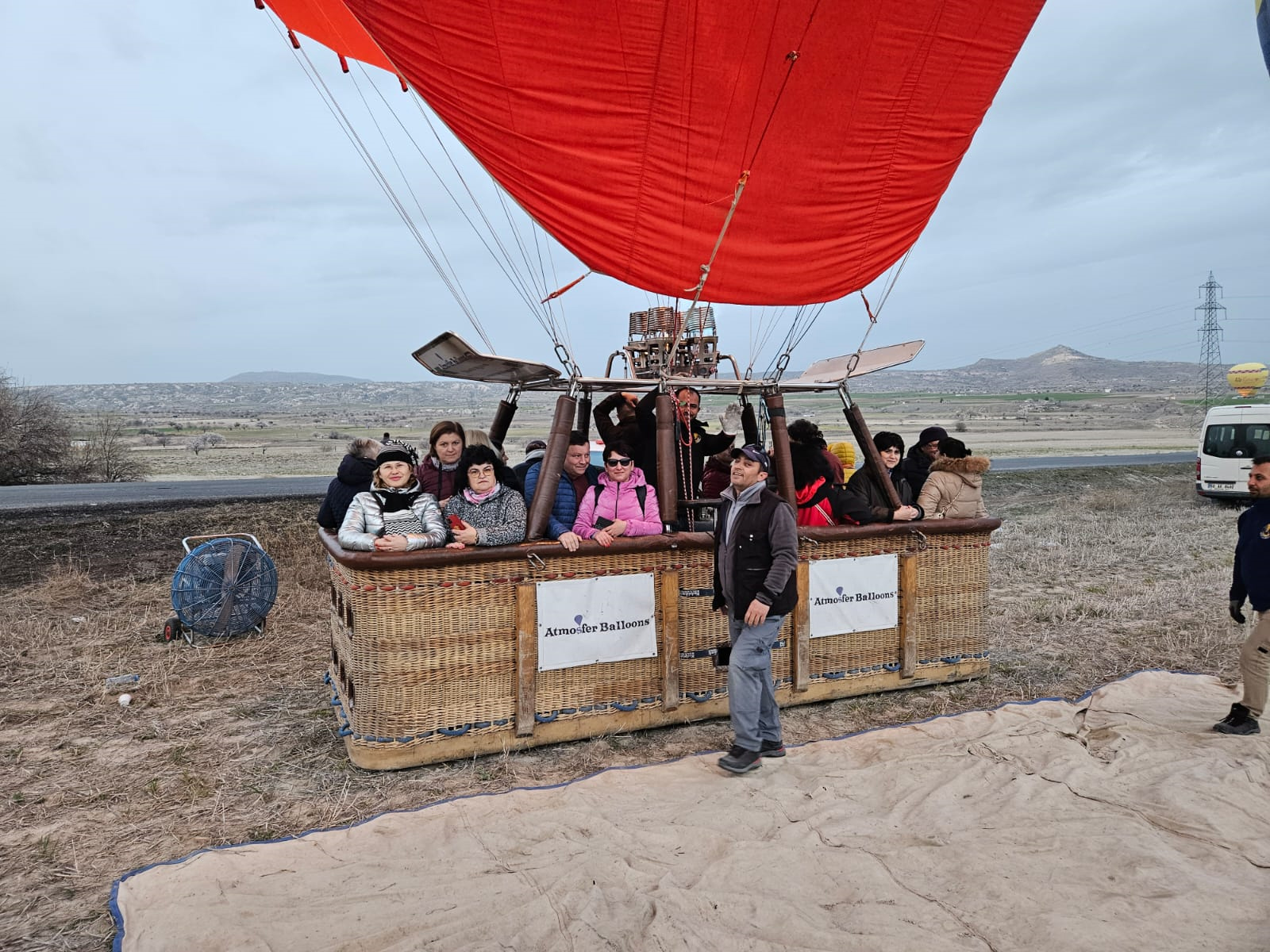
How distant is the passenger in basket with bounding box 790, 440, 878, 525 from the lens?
19.1 ft

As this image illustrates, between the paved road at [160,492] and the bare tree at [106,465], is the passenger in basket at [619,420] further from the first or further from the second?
the bare tree at [106,465]

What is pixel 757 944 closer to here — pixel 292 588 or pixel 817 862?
pixel 817 862

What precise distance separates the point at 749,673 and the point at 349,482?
2937 millimetres

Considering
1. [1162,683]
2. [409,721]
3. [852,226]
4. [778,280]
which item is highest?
[852,226]

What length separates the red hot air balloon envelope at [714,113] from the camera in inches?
204

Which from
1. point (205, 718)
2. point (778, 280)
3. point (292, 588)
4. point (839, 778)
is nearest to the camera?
point (839, 778)

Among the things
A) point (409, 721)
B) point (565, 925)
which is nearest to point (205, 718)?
point (409, 721)

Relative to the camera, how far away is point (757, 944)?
3.01m

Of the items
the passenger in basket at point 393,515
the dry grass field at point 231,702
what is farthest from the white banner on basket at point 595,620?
the passenger in basket at point 393,515

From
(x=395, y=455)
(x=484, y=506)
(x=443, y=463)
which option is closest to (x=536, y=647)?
(x=484, y=506)

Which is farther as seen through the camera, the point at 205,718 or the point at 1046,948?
the point at 205,718

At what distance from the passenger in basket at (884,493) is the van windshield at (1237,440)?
14264 mm

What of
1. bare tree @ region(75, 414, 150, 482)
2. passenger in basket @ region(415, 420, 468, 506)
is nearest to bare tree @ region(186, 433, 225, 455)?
bare tree @ region(75, 414, 150, 482)

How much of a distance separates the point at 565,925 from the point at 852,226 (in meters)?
5.53
